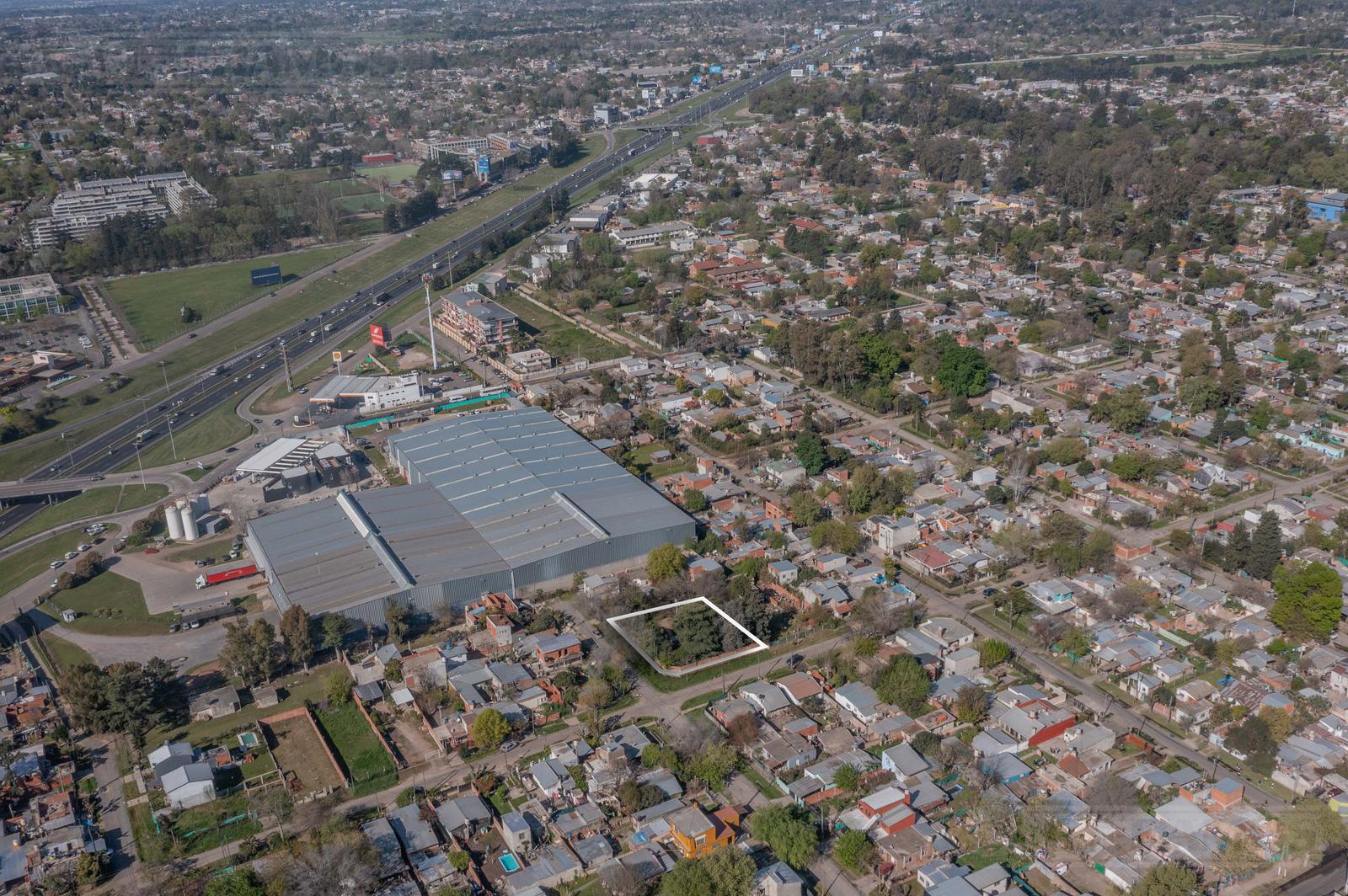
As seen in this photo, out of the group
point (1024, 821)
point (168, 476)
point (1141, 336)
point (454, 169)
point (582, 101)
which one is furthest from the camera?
point (582, 101)

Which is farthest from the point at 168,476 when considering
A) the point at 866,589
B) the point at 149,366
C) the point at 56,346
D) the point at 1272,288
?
the point at 1272,288

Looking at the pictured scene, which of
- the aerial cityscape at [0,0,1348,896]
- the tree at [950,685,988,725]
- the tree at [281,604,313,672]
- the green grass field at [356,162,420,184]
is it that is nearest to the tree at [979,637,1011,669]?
the aerial cityscape at [0,0,1348,896]

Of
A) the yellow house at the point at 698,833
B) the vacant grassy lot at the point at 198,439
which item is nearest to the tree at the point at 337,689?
the yellow house at the point at 698,833

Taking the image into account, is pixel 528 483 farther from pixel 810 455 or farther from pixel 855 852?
pixel 855 852

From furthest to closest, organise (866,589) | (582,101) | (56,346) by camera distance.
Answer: (582,101)
(56,346)
(866,589)

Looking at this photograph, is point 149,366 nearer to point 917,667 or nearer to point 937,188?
point 917,667

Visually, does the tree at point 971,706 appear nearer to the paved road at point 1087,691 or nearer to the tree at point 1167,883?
the paved road at point 1087,691

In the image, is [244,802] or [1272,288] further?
[1272,288]
